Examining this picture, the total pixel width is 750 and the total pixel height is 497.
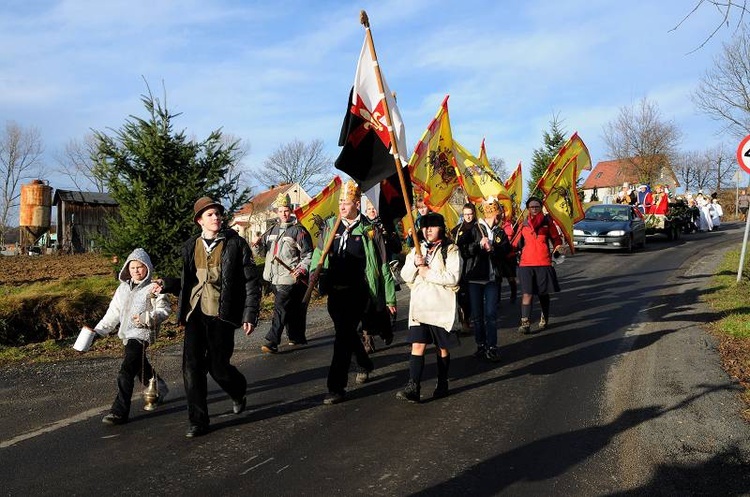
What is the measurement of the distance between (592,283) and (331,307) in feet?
32.9

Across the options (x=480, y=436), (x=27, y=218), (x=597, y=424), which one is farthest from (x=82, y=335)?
(x=27, y=218)

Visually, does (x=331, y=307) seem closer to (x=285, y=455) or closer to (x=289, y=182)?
(x=285, y=455)

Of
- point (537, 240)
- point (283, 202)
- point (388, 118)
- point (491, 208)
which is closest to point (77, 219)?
point (283, 202)

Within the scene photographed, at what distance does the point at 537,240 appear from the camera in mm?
9492

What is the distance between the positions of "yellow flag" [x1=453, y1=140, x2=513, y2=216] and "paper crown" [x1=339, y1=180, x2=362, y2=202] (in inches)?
181

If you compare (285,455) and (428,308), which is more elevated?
(428,308)

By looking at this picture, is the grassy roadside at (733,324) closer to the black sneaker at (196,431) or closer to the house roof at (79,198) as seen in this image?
the black sneaker at (196,431)

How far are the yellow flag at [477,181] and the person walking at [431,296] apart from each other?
4.84 m

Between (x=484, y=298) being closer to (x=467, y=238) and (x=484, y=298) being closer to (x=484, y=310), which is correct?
(x=484, y=310)

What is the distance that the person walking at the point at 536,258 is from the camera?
9328 millimetres

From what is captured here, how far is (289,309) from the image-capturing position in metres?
8.56

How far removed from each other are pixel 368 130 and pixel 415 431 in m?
2.93

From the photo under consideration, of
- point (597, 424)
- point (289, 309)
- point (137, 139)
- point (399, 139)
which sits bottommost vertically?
point (597, 424)

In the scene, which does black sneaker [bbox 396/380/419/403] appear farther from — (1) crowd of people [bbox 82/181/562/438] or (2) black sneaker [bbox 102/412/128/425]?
(2) black sneaker [bbox 102/412/128/425]
